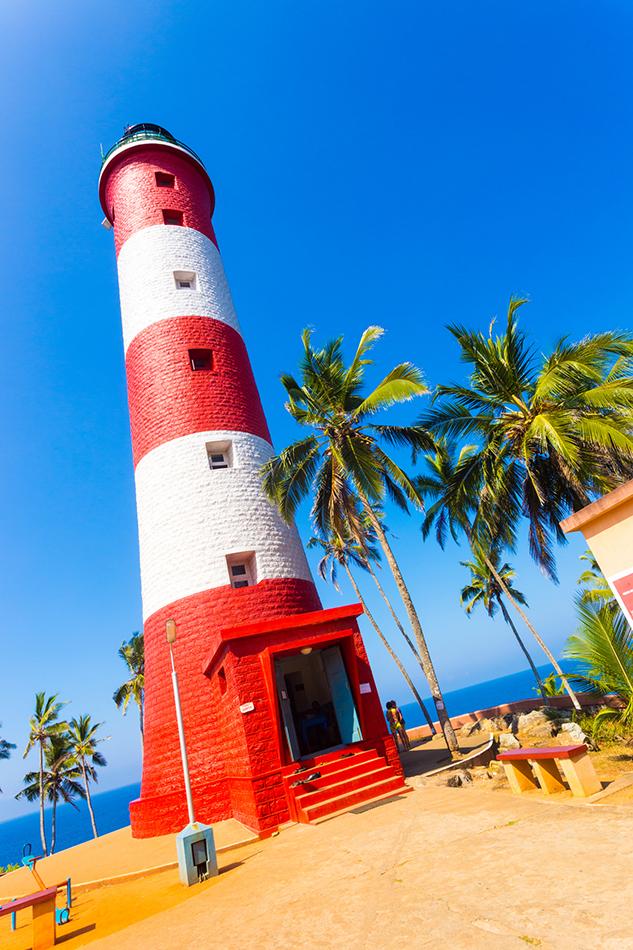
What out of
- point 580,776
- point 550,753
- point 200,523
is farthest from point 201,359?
point 580,776

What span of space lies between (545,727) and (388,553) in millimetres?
7217

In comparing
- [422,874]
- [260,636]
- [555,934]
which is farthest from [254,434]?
[555,934]

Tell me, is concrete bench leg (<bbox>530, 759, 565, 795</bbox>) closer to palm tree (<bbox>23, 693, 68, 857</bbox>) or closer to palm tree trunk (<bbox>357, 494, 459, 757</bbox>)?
palm tree trunk (<bbox>357, 494, 459, 757</bbox>)

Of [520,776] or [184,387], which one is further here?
[184,387]

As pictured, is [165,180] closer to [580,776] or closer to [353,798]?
[353,798]

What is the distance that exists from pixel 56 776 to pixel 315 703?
3583 centimetres

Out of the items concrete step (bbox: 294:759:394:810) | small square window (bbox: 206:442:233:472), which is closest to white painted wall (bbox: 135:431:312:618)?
small square window (bbox: 206:442:233:472)

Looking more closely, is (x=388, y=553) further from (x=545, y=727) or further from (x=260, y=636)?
(x=545, y=727)

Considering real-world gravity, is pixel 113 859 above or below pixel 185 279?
below

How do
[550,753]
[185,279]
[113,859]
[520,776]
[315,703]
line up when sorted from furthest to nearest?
1. [185,279]
2. [315,703]
3. [113,859]
4. [520,776]
5. [550,753]

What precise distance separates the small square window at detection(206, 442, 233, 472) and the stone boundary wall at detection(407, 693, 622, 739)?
1452 centimetres

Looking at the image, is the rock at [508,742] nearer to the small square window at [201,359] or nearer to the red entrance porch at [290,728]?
the red entrance porch at [290,728]

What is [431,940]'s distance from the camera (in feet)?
12.4

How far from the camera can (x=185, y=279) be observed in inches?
715
